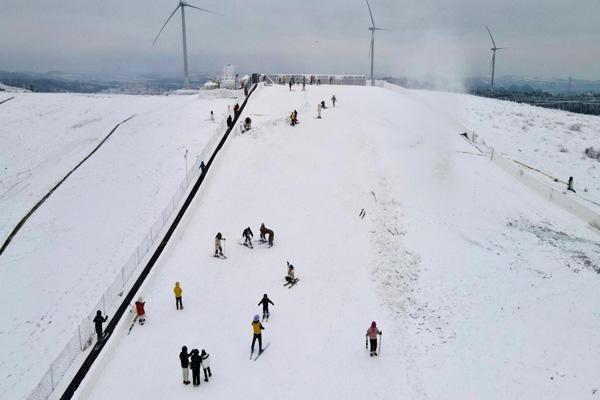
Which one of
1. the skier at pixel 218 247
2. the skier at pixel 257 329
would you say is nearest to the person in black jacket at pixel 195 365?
the skier at pixel 257 329

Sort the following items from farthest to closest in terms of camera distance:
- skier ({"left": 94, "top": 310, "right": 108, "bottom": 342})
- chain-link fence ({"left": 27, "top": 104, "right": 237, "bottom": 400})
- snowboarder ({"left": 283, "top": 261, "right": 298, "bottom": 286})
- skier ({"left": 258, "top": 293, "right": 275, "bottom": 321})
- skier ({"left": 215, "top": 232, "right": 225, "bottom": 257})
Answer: skier ({"left": 215, "top": 232, "right": 225, "bottom": 257})
snowboarder ({"left": 283, "top": 261, "right": 298, "bottom": 286})
skier ({"left": 258, "top": 293, "right": 275, "bottom": 321})
skier ({"left": 94, "top": 310, "right": 108, "bottom": 342})
chain-link fence ({"left": 27, "top": 104, "right": 237, "bottom": 400})

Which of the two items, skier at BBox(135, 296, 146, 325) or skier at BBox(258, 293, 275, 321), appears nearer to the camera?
skier at BBox(135, 296, 146, 325)

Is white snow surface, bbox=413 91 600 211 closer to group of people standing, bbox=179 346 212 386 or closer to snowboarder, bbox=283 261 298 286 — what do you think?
snowboarder, bbox=283 261 298 286

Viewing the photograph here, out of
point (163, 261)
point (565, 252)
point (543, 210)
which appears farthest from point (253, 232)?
point (543, 210)

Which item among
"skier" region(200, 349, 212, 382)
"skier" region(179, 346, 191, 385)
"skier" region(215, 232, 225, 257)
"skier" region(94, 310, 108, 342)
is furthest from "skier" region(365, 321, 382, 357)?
"skier" region(94, 310, 108, 342)

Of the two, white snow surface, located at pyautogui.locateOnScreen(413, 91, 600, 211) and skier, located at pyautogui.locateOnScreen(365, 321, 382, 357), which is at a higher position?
white snow surface, located at pyautogui.locateOnScreen(413, 91, 600, 211)

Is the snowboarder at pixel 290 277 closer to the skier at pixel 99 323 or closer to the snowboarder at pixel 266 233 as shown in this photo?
the snowboarder at pixel 266 233
